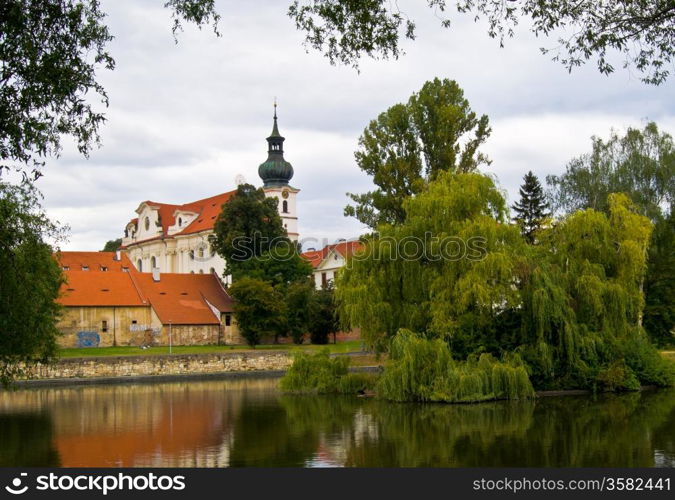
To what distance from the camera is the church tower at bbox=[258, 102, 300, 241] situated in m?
93.4

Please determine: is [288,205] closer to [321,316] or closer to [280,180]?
[280,180]

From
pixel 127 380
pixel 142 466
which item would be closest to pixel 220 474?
pixel 142 466

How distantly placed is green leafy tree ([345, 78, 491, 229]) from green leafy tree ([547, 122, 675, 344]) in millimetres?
9103

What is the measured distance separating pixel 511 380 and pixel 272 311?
29.6 metres

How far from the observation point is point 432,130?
131ft

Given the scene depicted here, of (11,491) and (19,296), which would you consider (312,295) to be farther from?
(11,491)

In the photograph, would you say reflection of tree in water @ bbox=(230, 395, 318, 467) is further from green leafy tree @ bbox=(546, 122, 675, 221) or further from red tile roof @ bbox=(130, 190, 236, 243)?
red tile roof @ bbox=(130, 190, 236, 243)

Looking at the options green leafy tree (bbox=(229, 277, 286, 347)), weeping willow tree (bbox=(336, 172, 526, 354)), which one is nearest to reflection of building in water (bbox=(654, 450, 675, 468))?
weeping willow tree (bbox=(336, 172, 526, 354))

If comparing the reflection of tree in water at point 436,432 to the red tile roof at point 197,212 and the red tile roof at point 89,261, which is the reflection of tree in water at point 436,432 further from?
the red tile roof at point 197,212

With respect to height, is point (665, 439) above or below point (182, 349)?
below

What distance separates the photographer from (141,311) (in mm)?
55719

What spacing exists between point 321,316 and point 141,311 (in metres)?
11.8

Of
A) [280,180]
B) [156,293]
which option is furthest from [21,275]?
[280,180]

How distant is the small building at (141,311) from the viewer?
176 ft
